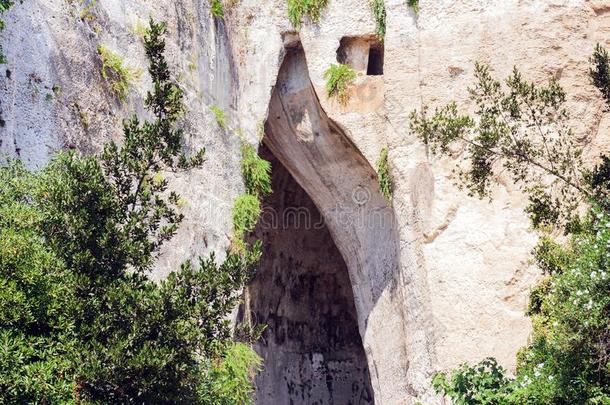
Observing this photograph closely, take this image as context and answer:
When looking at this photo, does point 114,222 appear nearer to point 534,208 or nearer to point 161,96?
point 161,96

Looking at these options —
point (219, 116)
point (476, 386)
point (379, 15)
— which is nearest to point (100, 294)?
point (476, 386)

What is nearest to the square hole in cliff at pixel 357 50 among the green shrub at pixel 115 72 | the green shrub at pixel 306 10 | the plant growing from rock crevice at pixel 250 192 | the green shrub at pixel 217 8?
the green shrub at pixel 306 10

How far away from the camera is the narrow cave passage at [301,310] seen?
61.8 feet

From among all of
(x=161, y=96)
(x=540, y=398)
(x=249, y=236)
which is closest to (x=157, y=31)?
(x=161, y=96)

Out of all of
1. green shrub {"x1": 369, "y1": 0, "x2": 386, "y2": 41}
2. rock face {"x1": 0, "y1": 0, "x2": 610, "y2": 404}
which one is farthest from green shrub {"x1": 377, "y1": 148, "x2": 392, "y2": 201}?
green shrub {"x1": 369, "y1": 0, "x2": 386, "y2": 41}

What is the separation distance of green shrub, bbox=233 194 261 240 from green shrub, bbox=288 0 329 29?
9.68 ft

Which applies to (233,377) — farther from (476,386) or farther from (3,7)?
(3,7)

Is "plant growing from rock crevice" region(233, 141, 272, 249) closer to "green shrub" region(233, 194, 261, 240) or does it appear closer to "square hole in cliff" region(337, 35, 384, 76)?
"green shrub" region(233, 194, 261, 240)

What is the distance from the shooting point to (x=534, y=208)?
10.3 m

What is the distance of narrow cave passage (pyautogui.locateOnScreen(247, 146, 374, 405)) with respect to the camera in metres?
18.8

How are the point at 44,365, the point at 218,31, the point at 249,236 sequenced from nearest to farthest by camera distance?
the point at 44,365, the point at 218,31, the point at 249,236

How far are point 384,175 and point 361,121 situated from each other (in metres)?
1.11

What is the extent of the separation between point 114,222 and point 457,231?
5.80 meters

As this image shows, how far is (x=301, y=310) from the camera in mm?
20078
